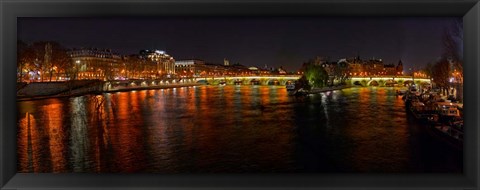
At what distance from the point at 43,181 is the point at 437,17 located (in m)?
3.40

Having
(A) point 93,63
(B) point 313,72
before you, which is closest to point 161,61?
(A) point 93,63

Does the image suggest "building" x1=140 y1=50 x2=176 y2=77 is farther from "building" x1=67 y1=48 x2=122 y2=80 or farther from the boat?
the boat

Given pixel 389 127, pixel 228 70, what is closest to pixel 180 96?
pixel 228 70

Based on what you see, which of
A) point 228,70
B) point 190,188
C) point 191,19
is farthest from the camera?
point 228,70

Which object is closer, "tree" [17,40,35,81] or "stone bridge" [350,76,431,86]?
"tree" [17,40,35,81]

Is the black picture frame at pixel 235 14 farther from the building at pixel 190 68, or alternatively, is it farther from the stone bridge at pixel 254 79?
the stone bridge at pixel 254 79

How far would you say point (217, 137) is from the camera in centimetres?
405

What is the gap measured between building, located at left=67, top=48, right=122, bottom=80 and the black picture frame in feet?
2.56

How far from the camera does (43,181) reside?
3.24 meters

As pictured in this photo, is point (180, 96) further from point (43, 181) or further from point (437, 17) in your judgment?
point (437, 17)

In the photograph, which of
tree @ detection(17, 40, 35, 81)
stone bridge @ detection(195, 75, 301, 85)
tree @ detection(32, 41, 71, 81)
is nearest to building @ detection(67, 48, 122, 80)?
tree @ detection(32, 41, 71, 81)

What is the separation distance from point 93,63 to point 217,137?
143cm

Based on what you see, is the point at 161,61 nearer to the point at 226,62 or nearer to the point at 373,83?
the point at 226,62

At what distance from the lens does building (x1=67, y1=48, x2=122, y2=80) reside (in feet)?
13.1
